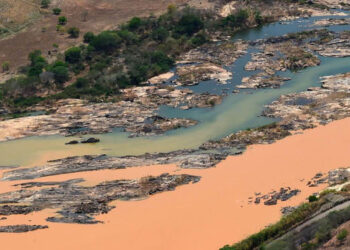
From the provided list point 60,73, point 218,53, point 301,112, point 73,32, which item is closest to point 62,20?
point 73,32

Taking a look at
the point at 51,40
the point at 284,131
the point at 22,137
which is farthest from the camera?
the point at 51,40

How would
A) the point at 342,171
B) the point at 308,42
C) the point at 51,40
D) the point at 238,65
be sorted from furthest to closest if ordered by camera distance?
1. the point at 51,40
2. the point at 308,42
3. the point at 238,65
4. the point at 342,171

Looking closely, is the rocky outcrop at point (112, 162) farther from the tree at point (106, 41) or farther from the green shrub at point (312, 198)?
the tree at point (106, 41)

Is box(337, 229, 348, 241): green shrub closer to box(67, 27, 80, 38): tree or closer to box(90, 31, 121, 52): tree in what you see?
box(90, 31, 121, 52): tree

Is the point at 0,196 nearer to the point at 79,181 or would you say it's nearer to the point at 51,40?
the point at 79,181

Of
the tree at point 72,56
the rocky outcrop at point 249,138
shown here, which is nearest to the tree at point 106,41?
the tree at point 72,56

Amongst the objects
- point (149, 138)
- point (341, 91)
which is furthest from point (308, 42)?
point (149, 138)
